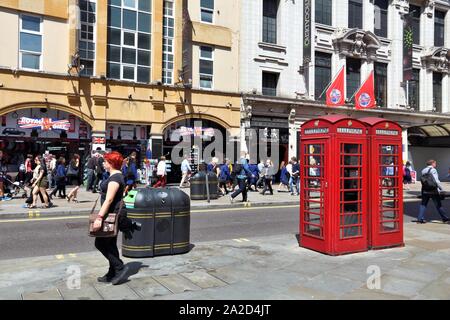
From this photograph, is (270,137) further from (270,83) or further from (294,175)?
(294,175)

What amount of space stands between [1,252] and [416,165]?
3241 cm

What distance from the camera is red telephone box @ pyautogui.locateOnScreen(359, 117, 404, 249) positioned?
7.60 meters

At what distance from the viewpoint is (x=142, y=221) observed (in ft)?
22.8

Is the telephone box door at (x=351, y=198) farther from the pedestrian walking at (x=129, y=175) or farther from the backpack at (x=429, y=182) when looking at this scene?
the pedestrian walking at (x=129, y=175)

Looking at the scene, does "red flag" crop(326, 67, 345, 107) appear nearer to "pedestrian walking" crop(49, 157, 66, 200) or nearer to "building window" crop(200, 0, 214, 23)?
"building window" crop(200, 0, 214, 23)

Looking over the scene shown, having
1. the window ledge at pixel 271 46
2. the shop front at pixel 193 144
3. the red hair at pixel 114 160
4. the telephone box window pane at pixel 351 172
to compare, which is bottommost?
the telephone box window pane at pixel 351 172

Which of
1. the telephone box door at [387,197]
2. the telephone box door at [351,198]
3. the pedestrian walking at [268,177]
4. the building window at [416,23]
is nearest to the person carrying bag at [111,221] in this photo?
the telephone box door at [351,198]

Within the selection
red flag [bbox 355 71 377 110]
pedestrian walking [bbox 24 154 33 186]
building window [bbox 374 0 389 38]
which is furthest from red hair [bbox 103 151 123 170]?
building window [bbox 374 0 389 38]

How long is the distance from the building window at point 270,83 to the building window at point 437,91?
15975 millimetres

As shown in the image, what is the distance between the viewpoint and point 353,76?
97.2 ft

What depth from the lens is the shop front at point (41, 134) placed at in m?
19.5

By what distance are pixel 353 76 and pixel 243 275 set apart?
1040 inches

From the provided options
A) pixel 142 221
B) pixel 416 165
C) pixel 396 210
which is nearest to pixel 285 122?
pixel 416 165

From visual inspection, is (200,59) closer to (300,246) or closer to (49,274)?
(300,246)
